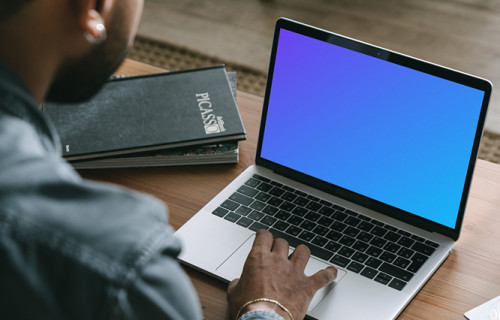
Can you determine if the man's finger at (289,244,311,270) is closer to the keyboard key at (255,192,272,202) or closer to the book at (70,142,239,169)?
the keyboard key at (255,192,272,202)

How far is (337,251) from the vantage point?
3.07 ft

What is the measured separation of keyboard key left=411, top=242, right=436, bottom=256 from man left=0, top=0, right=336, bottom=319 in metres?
0.49

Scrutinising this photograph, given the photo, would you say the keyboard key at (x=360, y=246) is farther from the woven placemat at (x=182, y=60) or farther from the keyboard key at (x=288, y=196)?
the woven placemat at (x=182, y=60)

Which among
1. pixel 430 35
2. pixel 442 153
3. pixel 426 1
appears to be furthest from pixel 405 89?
pixel 426 1

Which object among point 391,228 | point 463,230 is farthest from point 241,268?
point 463,230

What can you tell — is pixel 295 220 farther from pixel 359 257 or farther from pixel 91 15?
pixel 91 15

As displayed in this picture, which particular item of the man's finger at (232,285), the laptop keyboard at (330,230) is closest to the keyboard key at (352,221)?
the laptop keyboard at (330,230)

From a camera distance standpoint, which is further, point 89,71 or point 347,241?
point 347,241

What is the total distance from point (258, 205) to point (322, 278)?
21 centimetres

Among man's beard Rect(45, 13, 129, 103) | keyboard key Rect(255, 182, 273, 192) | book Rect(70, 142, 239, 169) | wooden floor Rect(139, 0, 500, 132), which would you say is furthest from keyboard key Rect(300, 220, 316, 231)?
wooden floor Rect(139, 0, 500, 132)

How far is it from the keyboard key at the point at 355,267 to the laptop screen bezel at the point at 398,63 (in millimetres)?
123

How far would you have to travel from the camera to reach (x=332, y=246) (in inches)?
37.2

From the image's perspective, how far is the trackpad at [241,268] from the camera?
0.88 meters

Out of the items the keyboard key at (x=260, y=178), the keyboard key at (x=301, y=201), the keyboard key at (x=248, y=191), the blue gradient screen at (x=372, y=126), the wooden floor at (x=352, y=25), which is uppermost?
the blue gradient screen at (x=372, y=126)
